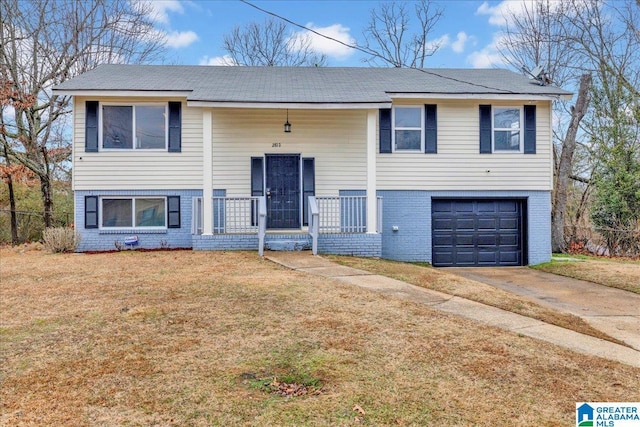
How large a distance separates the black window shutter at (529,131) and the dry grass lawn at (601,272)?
3.22 metres

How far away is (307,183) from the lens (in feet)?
39.3

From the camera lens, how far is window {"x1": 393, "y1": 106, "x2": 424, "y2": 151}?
1226 centimetres

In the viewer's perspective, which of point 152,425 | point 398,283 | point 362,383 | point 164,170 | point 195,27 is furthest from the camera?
point 195,27

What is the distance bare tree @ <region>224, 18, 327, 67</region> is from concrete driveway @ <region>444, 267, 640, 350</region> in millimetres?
17466

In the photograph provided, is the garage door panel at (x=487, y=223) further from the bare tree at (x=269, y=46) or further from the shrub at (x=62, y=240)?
the bare tree at (x=269, y=46)

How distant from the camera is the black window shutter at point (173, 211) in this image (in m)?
11.9

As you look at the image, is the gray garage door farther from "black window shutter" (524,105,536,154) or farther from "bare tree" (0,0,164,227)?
"bare tree" (0,0,164,227)

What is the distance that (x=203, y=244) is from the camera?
10.8m

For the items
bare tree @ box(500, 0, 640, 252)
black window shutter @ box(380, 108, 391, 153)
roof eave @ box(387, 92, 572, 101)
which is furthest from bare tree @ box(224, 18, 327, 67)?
roof eave @ box(387, 92, 572, 101)

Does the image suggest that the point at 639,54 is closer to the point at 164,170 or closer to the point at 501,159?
the point at 501,159

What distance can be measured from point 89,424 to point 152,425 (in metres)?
0.42

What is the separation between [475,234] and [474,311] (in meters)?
7.36

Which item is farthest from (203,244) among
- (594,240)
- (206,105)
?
(594,240)

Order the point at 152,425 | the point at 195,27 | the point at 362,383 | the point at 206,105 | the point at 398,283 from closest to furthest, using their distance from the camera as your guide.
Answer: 1. the point at 152,425
2. the point at 362,383
3. the point at 398,283
4. the point at 206,105
5. the point at 195,27
